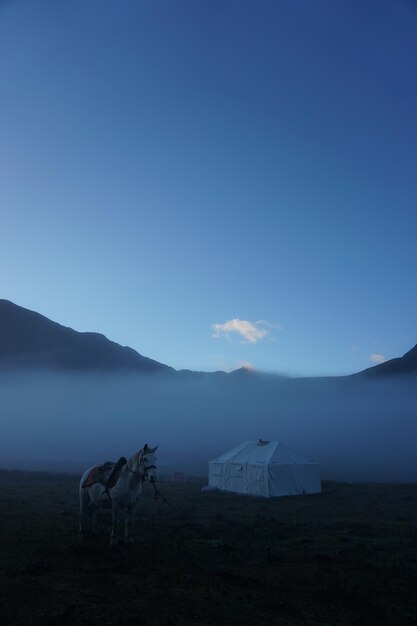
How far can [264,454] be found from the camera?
1313 inches

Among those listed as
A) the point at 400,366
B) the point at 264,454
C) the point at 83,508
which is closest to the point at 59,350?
the point at 400,366

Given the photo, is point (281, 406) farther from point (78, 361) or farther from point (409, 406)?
point (78, 361)

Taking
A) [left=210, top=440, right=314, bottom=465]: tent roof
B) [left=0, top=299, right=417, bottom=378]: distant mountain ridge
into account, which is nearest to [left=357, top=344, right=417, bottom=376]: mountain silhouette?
[left=0, top=299, right=417, bottom=378]: distant mountain ridge

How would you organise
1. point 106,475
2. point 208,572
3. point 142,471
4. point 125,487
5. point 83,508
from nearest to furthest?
point 208,572
point 142,471
point 125,487
point 106,475
point 83,508

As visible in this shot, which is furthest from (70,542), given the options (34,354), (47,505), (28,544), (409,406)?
(34,354)

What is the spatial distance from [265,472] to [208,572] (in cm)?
2323

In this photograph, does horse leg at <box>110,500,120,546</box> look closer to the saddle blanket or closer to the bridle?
the saddle blanket

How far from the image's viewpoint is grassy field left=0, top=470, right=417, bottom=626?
6848 millimetres

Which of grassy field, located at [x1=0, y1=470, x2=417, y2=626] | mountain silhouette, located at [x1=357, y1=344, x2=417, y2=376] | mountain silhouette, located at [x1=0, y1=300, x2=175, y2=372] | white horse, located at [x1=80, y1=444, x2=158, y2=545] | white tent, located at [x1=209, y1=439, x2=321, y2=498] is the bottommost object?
white tent, located at [x1=209, y1=439, x2=321, y2=498]

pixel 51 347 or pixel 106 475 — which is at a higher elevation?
pixel 51 347

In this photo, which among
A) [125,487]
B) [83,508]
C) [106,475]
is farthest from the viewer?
[83,508]

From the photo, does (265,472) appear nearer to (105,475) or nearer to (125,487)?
(105,475)

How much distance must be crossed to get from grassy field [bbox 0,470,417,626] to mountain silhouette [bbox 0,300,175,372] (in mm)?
155306

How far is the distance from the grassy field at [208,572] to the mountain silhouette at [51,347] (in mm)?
155306
